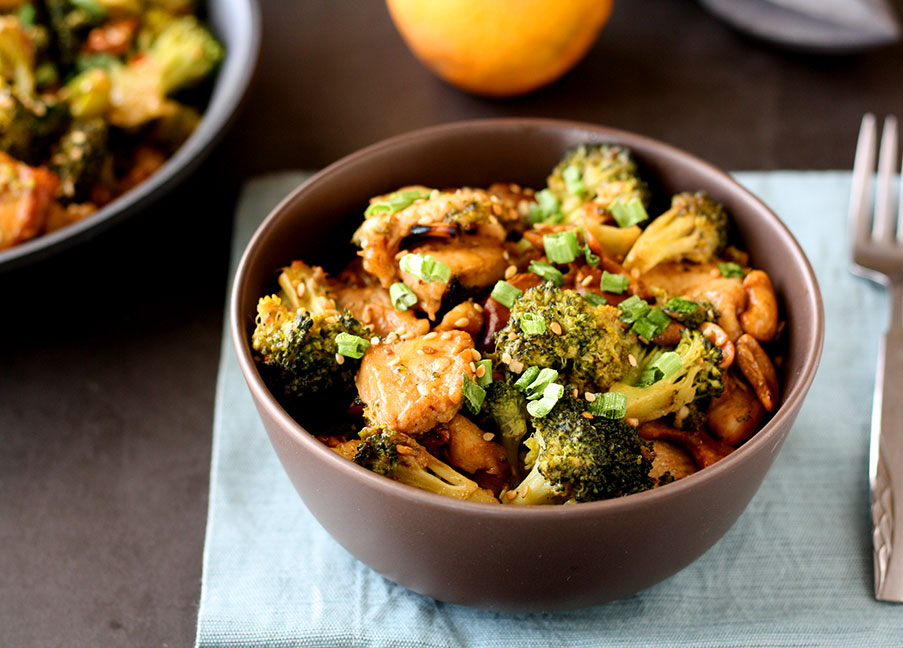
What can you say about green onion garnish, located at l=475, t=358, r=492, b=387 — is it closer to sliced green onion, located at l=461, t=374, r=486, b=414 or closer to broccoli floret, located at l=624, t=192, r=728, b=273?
sliced green onion, located at l=461, t=374, r=486, b=414

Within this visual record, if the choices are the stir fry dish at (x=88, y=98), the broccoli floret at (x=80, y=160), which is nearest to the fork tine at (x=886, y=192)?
the stir fry dish at (x=88, y=98)

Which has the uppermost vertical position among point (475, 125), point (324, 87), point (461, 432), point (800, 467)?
point (475, 125)

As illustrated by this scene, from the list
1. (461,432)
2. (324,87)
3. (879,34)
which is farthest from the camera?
(324,87)

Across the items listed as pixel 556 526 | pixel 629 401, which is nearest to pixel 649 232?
pixel 629 401

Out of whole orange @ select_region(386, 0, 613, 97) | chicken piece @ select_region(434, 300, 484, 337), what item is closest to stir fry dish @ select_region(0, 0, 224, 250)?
whole orange @ select_region(386, 0, 613, 97)

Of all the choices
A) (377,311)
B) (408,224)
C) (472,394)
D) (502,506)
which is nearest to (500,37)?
(408,224)

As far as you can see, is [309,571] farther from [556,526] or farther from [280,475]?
[556,526]
